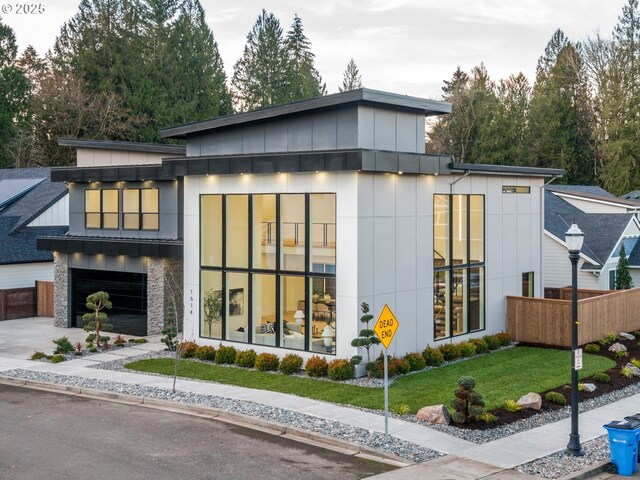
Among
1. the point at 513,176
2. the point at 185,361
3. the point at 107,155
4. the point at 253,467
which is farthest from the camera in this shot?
the point at 107,155

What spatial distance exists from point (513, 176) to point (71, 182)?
1860 centimetres

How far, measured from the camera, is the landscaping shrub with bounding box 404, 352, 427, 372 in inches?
938

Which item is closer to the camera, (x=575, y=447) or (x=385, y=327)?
(x=575, y=447)

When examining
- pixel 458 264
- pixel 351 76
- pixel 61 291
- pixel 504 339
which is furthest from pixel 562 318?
pixel 351 76

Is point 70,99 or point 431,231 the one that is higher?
point 70,99

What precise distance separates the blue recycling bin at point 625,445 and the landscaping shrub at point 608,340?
1365cm

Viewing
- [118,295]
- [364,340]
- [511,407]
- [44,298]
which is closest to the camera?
[511,407]

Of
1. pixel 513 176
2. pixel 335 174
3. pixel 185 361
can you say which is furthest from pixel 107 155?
pixel 513 176

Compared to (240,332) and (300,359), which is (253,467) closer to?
(300,359)

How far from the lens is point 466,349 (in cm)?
2628

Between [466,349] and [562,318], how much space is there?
4.06m

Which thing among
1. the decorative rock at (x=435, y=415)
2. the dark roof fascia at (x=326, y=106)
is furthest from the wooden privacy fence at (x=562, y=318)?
the decorative rock at (x=435, y=415)

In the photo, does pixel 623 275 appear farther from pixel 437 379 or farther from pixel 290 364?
pixel 290 364

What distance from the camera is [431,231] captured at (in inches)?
1026
